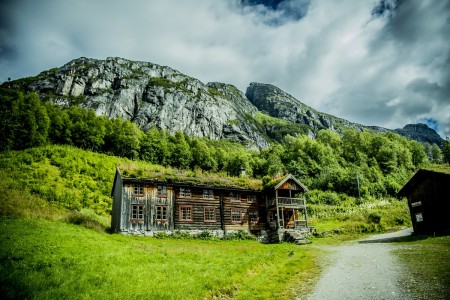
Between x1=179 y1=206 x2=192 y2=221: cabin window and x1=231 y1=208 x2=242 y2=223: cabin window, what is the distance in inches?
245

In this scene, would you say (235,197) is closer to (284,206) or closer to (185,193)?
(284,206)

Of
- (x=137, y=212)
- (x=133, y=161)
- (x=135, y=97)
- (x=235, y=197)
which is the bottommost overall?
(x=137, y=212)

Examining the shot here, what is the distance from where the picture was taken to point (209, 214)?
37375 mm

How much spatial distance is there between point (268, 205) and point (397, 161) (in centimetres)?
8412

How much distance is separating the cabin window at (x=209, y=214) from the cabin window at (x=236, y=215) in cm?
274

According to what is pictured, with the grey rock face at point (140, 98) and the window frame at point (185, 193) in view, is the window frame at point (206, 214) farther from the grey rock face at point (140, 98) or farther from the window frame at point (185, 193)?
the grey rock face at point (140, 98)

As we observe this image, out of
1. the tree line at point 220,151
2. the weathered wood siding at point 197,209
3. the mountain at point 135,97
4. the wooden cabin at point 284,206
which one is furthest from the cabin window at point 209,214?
the mountain at point 135,97

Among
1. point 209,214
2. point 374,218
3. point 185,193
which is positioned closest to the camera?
point 185,193

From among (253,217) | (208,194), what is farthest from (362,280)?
(253,217)

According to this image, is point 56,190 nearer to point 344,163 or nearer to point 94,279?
point 94,279

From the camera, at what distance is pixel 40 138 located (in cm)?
6819

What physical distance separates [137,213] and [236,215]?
13.6 m

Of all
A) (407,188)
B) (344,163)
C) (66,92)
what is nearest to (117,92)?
(66,92)

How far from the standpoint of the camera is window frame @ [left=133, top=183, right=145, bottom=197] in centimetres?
3358
